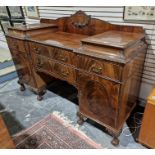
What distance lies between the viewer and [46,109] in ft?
6.85

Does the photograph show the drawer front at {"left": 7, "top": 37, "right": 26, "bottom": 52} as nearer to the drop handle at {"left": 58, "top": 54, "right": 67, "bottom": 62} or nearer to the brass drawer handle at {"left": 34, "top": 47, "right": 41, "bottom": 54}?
the brass drawer handle at {"left": 34, "top": 47, "right": 41, "bottom": 54}

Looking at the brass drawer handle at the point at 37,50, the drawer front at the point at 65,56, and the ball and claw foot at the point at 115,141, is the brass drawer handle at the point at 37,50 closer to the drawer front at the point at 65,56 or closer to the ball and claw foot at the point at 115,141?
the drawer front at the point at 65,56

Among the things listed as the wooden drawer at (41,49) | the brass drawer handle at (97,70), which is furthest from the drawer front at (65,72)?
the brass drawer handle at (97,70)

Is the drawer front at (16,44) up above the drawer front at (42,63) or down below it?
above

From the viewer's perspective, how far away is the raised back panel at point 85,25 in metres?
1.63

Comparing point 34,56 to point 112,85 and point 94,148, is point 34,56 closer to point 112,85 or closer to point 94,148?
point 112,85

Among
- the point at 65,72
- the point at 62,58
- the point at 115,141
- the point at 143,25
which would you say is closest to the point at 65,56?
the point at 62,58

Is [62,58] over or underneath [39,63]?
over

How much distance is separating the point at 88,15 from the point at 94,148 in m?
1.41

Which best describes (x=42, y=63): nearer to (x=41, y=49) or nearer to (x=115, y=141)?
(x=41, y=49)

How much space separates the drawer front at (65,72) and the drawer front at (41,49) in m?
0.15

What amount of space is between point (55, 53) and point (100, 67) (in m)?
0.59

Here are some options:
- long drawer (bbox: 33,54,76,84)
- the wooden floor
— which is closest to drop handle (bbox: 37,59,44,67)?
long drawer (bbox: 33,54,76,84)

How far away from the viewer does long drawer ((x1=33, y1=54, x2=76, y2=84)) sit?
5.41 ft
